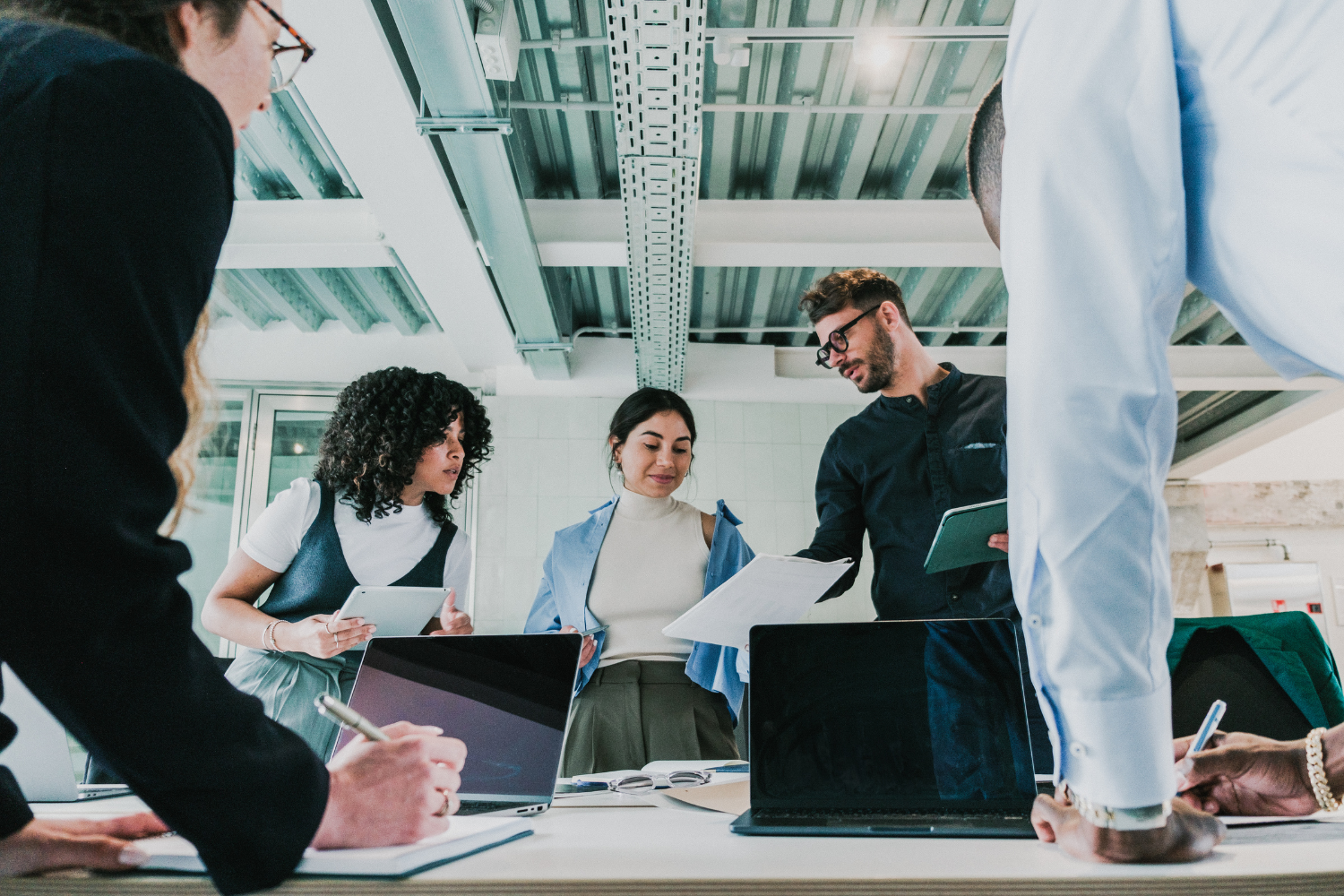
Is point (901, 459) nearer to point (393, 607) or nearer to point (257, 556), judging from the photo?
point (393, 607)

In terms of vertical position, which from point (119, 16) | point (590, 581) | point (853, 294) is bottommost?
point (590, 581)

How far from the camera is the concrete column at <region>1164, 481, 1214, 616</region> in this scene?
721 centimetres

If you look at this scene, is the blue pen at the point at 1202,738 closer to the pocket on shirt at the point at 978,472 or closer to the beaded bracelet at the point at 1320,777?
the beaded bracelet at the point at 1320,777

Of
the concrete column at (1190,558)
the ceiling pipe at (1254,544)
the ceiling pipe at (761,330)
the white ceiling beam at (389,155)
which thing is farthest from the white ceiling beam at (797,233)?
the ceiling pipe at (1254,544)

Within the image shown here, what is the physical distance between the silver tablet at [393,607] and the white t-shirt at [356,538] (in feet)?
1.08

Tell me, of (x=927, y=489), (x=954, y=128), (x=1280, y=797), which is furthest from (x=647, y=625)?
(x=954, y=128)

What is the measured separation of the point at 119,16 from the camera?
27.4 inches

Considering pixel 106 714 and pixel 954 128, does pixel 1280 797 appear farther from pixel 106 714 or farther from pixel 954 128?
pixel 954 128

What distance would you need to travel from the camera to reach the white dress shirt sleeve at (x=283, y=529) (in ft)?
7.06

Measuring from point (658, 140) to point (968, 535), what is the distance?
189 cm

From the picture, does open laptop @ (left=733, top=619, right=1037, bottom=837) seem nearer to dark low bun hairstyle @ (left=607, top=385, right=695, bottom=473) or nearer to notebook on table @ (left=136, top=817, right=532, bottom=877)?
notebook on table @ (left=136, top=817, right=532, bottom=877)

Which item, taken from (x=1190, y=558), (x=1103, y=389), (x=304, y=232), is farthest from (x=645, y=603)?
(x=1190, y=558)

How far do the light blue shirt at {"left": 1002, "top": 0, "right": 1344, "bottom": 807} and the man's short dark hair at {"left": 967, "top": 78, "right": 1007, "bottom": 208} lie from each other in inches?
14.8

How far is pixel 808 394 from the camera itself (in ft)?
19.9
